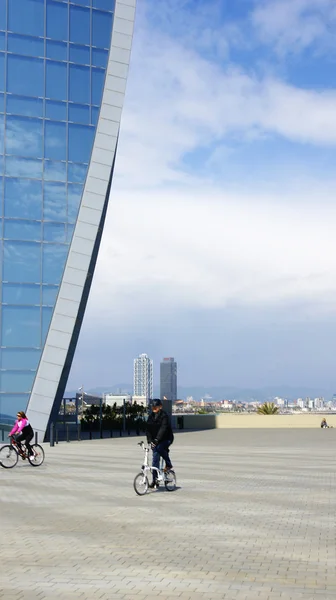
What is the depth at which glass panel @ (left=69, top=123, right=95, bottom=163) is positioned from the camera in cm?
3922

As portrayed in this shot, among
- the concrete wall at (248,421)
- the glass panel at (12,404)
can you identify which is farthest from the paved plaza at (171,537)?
the concrete wall at (248,421)


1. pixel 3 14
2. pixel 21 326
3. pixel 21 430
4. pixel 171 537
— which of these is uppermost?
pixel 3 14

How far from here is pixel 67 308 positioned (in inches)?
1480

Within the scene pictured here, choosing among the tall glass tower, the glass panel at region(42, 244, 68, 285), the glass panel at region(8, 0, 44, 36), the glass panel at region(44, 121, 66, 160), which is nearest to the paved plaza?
the tall glass tower

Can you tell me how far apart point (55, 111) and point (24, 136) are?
2072 millimetres

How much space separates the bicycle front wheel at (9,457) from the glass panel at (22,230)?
666 inches

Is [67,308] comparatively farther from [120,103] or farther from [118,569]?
[118,569]

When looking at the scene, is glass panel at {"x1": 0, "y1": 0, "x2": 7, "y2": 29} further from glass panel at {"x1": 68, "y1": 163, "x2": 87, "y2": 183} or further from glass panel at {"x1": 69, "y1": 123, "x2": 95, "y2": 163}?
glass panel at {"x1": 68, "y1": 163, "x2": 87, "y2": 183}

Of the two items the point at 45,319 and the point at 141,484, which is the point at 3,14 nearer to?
the point at 45,319

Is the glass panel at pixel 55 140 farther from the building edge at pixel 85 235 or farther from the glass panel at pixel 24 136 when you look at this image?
the building edge at pixel 85 235

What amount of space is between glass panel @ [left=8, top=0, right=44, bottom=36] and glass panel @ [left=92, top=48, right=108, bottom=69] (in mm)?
2758

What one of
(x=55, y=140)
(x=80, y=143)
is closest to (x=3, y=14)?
(x=55, y=140)

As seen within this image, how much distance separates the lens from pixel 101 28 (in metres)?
40.8

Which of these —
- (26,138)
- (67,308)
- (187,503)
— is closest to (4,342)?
(67,308)
